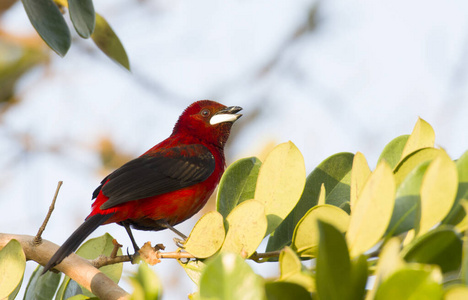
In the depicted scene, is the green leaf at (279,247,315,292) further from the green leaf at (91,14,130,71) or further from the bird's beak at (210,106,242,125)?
the bird's beak at (210,106,242,125)

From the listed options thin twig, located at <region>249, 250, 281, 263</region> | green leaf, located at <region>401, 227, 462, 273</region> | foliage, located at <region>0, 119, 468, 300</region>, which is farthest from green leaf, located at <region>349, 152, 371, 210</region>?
green leaf, located at <region>401, 227, 462, 273</region>

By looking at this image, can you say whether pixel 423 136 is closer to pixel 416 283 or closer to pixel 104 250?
pixel 416 283

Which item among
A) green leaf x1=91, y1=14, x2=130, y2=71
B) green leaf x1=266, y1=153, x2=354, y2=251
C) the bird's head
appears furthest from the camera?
the bird's head

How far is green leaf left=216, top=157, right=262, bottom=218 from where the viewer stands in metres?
1.63

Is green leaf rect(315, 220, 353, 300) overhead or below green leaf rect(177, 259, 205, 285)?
below

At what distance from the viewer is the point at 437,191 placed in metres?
0.96

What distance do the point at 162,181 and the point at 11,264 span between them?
70.0 inches

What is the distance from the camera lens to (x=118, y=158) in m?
7.96

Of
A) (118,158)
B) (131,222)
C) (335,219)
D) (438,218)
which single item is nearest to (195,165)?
(131,222)

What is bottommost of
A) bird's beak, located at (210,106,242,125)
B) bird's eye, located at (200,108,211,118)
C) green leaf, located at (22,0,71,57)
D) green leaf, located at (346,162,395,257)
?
green leaf, located at (346,162,395,257)

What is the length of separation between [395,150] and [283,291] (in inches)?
28.7

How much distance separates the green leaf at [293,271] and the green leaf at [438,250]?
154 mm

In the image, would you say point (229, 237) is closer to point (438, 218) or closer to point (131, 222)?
point (438, 218)

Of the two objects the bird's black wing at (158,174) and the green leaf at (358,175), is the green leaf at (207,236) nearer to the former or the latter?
the green leaf at (358,175)
